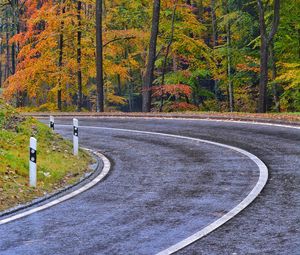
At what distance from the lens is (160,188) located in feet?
31.3

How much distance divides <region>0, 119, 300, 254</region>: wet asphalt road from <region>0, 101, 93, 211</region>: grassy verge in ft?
3.03

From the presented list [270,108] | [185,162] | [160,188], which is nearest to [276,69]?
[270,108]

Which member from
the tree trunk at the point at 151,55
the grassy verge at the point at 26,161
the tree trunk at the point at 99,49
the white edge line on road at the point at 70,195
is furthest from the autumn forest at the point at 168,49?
the white edge line on road at the point at 70,195

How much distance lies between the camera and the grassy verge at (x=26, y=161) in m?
9.41

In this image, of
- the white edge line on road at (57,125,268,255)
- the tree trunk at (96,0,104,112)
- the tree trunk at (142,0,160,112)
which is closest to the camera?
the white edge line on road at (57,125,268,255)

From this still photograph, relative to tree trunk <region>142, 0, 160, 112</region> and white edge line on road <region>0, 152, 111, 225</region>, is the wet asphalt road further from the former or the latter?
tree trunk <region>142, 0, 160, 112</region>

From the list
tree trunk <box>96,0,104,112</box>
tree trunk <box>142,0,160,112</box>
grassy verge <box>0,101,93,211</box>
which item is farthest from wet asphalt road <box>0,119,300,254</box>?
tree trunk <box>96,0,104,112</box>

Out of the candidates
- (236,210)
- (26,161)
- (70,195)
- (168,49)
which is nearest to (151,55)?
(168,49)

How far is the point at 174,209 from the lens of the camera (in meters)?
7.95

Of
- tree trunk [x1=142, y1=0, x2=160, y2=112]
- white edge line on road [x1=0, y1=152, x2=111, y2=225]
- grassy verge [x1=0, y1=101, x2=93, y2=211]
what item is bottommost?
white edge line on road [x1=0, y1=152, x2=111, y2=225]

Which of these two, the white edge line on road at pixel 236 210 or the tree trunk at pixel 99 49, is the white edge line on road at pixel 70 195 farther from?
the tree trunk at pixel 99 49

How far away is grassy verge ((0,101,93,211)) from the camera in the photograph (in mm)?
9406

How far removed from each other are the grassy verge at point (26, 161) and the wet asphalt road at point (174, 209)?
92 centimetres

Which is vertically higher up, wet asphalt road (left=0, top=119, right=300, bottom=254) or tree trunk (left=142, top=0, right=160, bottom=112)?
tree trunk (left=142, top=0, right=160, bottom=112)
